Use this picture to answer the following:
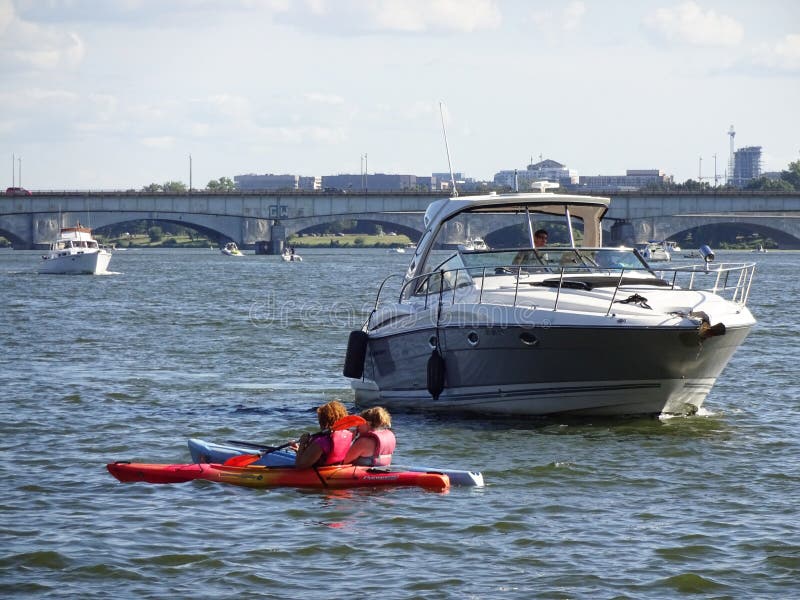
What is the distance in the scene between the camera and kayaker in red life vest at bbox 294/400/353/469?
14.5 m

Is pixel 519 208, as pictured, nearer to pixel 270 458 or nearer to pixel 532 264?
pixel 532 264

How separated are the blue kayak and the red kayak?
0.53 feet

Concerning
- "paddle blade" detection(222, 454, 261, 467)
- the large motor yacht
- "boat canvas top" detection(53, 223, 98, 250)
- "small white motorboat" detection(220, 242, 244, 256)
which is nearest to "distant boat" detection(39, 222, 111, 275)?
"boat canvas top" detection(53, 223, 98, 250)

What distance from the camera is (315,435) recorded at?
14680 mm

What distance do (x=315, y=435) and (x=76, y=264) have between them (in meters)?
71.5

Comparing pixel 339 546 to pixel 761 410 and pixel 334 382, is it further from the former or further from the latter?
pixel 334 382

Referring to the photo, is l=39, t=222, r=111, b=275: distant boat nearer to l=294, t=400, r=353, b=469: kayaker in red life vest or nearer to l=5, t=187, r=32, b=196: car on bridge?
l=5, t=187, r=32, b=196: car on bridge

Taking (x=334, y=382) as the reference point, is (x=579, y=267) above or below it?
above

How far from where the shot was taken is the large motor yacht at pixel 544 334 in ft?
56.3

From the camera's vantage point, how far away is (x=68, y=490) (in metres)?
14.7

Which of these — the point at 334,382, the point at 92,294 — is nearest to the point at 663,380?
the point at 334,382

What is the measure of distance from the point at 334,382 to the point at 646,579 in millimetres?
14235

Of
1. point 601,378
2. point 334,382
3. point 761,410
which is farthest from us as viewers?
point 334,382

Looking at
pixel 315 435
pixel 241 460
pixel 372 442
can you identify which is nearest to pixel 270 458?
pixel 241 460
